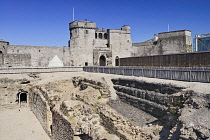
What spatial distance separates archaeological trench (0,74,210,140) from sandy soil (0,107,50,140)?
18.5 inches

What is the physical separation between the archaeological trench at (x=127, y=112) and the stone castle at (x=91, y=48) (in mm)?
9345

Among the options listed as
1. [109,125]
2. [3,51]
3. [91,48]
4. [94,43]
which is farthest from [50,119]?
[94,43]

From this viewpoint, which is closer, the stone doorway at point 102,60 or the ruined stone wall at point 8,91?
the ruined stone wall at point 8,91

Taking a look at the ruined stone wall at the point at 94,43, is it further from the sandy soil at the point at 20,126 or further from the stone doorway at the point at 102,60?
the sandy soil at the point at 20,126

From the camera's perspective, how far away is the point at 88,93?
15.0 metres

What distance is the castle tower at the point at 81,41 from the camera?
1117 inches

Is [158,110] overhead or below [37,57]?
below

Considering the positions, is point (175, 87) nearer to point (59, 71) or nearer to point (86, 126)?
point (86, 126)

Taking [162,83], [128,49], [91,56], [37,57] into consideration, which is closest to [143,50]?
[128,49]

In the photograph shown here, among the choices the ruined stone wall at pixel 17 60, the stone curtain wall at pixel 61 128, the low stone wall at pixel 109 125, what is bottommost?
the stone curtain wall at pixel 61 128

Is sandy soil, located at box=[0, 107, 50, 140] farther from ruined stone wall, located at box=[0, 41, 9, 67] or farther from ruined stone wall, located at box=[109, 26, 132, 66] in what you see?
ruined stone wall, located at box=[109, 26, 132, 66]

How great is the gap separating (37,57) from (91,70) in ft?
24.5

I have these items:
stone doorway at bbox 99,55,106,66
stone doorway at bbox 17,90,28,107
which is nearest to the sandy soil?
stone doorway at bbox 17,90,28,107

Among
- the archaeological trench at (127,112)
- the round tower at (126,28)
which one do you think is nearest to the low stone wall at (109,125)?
the archaeological trench at (127,112)
